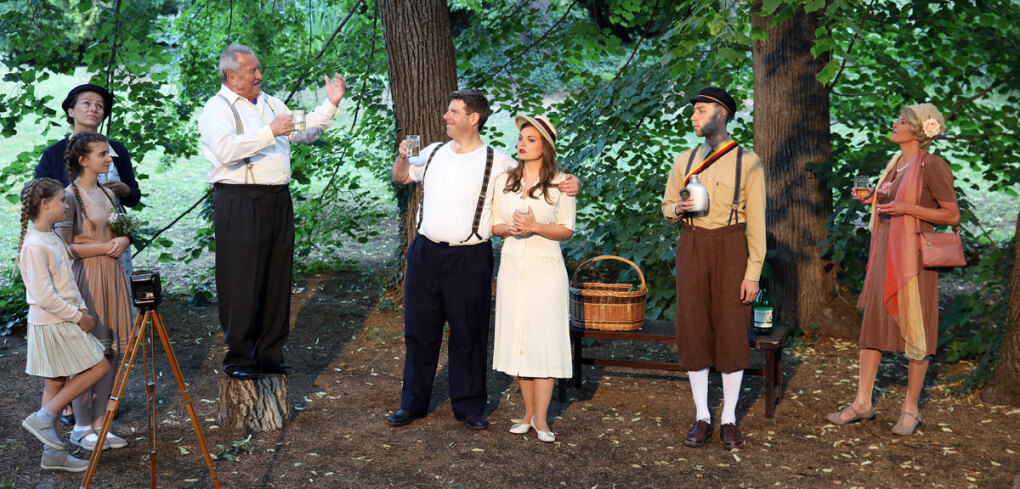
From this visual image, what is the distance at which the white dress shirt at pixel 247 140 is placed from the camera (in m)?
4.81

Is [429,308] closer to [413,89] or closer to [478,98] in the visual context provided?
[478,98]

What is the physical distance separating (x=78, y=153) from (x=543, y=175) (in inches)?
96.4

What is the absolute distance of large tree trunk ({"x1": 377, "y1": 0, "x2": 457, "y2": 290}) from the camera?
291 inches

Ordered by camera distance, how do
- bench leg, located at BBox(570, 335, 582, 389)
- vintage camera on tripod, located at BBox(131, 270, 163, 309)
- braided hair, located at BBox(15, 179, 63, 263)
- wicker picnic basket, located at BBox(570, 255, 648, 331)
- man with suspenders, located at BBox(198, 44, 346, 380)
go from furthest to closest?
bench leg, located at BBox(570, 335, 582, 389), wicker picnic basket, located at BBox(570, 255, 648, 331), man with suspenders, located at BBox(198, 44, 346, 380), braided hair, located at BBox(15, 179, 63, 263), vintage camera on tripod, located at BBox(131, 270, 163, 309)

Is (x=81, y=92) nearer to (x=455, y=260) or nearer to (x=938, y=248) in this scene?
(x=455, y=260)

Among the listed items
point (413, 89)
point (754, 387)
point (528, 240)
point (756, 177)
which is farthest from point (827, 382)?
point (413, 89)

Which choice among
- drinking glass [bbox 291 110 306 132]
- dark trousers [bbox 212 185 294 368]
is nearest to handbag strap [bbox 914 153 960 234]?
drinking glass [bbox 291 110 306 132]

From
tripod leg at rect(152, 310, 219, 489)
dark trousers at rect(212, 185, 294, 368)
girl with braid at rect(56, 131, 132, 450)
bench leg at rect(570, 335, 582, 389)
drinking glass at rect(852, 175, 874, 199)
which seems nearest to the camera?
tripod leg at rect(152, 310, 219, 489)

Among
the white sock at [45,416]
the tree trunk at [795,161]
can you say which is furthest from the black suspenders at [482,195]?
the tree trunk at [795,161]

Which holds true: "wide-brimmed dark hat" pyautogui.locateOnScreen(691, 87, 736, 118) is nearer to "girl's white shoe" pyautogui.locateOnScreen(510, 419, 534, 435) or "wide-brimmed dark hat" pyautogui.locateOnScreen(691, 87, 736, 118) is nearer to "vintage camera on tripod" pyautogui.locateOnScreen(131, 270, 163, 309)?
"girl's white shoe" pyautogui.locateOnScreen(510, 419, 534, 435)

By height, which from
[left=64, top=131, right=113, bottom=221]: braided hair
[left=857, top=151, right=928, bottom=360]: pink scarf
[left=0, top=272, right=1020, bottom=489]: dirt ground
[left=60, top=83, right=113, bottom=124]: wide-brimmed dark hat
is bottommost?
[left=0, top=272, right=1020, bottom=489]: dirt ground

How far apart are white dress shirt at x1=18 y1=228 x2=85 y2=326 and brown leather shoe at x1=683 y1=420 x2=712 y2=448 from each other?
3.22 metres

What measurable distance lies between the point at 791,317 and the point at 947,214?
2.66m

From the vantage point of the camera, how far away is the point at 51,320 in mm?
4461
